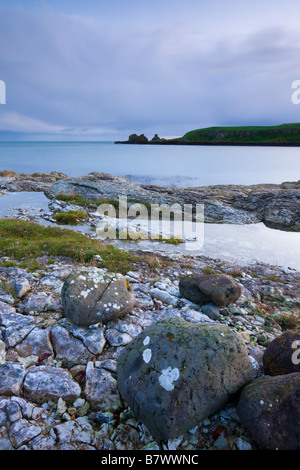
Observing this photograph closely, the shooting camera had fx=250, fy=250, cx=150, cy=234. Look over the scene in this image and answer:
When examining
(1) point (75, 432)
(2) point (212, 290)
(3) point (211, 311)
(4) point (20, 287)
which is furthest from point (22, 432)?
(2) point (212, 290)

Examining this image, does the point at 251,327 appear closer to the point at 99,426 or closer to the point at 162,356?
the point at 162,356

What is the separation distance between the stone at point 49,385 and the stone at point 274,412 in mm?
3432

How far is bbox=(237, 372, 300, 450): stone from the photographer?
3979mm

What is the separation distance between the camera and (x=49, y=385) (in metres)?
5.37

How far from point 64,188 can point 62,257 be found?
2336 centimetres

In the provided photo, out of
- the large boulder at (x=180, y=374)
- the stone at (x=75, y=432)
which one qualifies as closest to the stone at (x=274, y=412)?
the large boulder at (x=180, y=374)

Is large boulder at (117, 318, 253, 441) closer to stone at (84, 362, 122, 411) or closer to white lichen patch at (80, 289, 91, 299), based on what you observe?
stone at (84, 362, 122, 411)

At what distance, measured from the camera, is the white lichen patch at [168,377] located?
453cm

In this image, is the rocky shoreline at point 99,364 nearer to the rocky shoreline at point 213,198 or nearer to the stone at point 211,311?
the stone at point 211,311

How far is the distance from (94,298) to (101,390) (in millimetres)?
2592

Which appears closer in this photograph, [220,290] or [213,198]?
[220,290]

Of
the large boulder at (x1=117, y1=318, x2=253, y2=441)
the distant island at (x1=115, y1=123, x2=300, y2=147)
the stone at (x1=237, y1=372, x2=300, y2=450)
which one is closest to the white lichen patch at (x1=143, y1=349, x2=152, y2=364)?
the large boulder at (x1=117, y1=318, x2=253, y2=441)

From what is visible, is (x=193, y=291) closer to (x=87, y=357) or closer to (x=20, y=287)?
(x=87, y=357)
